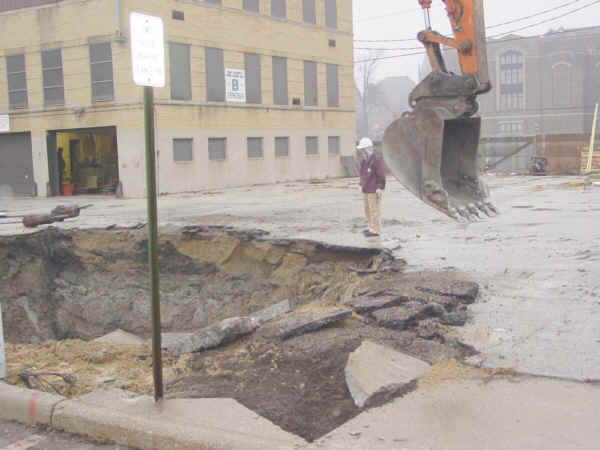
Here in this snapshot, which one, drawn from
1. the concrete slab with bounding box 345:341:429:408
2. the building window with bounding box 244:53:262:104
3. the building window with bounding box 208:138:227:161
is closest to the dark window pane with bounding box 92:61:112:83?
the building window with bounding box 208:138:227:161

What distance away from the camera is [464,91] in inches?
394

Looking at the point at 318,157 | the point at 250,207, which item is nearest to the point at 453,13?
the point at 250,207

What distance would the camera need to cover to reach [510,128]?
2415 inches

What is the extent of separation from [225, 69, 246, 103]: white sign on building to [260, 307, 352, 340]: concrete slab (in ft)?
78.3

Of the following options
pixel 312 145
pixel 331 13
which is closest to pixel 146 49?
pixel 312 145

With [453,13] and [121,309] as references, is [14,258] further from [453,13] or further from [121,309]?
[453,13]

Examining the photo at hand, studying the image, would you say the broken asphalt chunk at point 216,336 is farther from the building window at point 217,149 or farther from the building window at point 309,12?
the building window at point 309,12

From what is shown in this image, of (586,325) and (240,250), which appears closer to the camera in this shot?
(586,325)

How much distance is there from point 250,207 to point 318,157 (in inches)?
662

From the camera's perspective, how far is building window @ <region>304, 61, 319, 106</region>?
108 ft

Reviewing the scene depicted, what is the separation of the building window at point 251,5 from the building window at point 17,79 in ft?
32.5

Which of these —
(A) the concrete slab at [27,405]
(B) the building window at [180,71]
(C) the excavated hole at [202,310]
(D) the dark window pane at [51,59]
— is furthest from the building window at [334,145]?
(A) the concrete slab at [27,405]

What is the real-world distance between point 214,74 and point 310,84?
6595mm

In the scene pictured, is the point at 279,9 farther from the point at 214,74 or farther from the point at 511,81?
the point at 511,81
